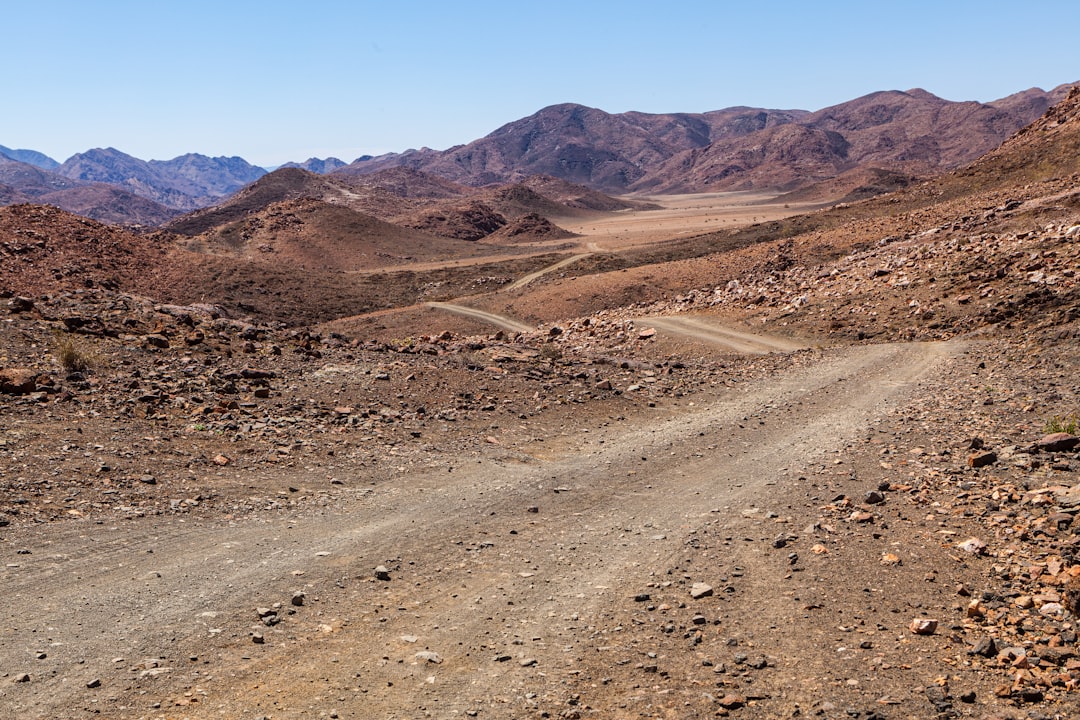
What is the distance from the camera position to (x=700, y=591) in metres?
8.08

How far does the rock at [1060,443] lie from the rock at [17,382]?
1530cm

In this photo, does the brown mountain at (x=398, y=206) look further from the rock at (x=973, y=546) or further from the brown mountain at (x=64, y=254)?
the rock at (x=973, y=546)

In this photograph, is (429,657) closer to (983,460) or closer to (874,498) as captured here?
(874,498)

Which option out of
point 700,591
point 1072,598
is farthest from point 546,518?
point 1072,598

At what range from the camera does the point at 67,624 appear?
732 centimetres

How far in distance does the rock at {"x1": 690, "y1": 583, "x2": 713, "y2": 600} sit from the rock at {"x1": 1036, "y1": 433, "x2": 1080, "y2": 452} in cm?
568

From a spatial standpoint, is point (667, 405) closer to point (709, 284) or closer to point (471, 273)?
point (709, 284)

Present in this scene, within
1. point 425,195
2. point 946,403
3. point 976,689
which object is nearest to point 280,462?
point 976,689

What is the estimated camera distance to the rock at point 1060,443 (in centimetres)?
1070

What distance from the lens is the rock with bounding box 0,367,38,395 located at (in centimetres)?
1335

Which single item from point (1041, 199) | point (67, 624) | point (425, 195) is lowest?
point (67, 624)

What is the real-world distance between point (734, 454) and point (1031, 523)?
5.06 meters

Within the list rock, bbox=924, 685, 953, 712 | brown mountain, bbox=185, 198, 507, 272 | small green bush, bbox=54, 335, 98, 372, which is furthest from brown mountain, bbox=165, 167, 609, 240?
rock, bbox=924, 685, 953, 712

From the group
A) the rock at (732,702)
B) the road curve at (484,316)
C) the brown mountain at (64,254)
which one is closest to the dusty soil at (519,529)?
the rock at (732,702)
